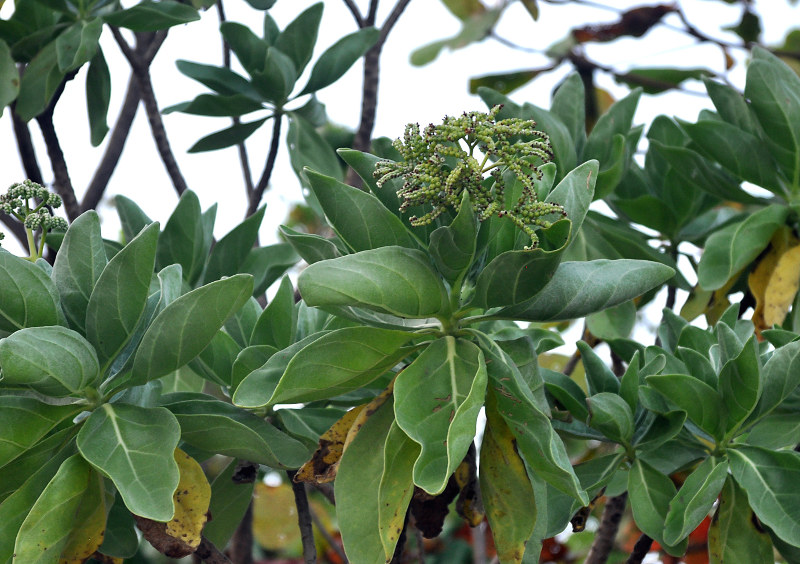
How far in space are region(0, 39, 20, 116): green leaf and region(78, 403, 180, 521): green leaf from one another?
81 centimetres

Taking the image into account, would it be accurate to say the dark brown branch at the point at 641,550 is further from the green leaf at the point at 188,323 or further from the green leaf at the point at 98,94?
the green leaf at the point at 98,94

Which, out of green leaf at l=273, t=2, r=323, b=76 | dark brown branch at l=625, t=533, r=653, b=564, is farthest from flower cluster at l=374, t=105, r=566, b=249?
green leaf at l=273, t=2, r=323, b=76

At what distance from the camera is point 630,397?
1273mm

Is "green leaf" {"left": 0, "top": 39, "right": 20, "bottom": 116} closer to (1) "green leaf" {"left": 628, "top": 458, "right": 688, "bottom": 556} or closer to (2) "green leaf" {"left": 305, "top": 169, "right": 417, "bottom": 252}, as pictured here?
(2) "green leaf" {"left": 305, "top": 169, "right": 417, "bottom": 252}

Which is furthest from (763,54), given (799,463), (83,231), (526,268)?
(83,231)

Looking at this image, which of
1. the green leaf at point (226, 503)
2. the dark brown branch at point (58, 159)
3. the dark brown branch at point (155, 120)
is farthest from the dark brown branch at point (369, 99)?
the green leaf at point (226, 503)

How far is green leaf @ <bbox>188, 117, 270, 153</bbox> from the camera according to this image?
1.96m

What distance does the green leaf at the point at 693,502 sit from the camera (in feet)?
3.61

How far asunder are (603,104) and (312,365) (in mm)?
2193

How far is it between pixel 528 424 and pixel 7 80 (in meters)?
1.18

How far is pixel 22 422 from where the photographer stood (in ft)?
3.40

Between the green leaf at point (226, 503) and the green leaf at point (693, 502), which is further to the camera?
the green leaf at point (226, 503)

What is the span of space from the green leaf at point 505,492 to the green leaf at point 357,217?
218 mm

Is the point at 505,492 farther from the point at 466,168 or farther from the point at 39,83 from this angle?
the point at 39,83
